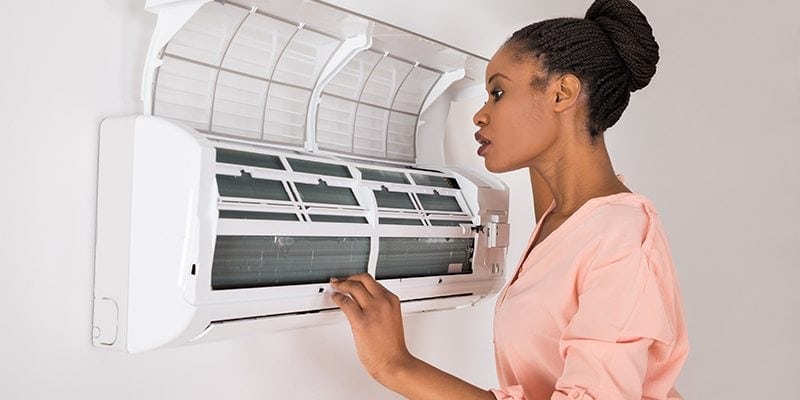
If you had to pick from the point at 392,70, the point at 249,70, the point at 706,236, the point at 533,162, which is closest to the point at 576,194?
the point at 533,162

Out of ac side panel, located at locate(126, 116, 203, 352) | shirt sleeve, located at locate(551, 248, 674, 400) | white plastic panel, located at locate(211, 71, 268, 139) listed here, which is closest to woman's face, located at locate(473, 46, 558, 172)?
shirt sleeve, located at locate(551, 248, 674, 400)

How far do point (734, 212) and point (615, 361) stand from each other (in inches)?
57.2

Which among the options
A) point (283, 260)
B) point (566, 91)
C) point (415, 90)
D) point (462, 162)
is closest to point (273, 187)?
point (283, 260)

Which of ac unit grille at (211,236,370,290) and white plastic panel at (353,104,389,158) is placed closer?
ac unit grille at (211,236,370,290)

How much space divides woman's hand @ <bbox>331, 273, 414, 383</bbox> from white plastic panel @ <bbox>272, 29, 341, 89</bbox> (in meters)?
0.35

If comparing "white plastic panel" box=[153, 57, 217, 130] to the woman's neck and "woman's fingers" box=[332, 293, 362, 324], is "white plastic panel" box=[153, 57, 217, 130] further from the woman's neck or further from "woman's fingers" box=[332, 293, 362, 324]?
the woman's neck

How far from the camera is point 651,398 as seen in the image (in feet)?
4.40

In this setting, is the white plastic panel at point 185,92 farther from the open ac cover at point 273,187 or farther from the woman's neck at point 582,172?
the woman's neck at point 582,172

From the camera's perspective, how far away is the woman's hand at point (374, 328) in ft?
4.27

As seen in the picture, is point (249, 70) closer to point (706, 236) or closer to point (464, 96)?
point (464, 96)

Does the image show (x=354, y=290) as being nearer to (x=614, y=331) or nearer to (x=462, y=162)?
(x=614, y=331)

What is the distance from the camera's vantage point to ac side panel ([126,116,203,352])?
43.1 inches

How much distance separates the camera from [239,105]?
1349mm

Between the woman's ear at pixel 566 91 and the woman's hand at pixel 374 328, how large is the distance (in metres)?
0.39
